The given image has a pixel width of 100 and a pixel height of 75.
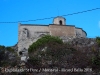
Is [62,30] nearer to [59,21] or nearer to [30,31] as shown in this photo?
[59,21]

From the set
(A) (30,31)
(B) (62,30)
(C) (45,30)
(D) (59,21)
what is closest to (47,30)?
(C) (45,30)

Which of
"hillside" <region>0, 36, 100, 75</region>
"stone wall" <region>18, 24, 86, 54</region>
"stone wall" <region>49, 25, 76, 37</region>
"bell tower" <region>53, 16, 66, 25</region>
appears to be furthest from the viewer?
"bell tower" <region>53, 16, 66, 25</region>

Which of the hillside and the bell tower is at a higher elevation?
the bell tower

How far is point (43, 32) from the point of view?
38.1m

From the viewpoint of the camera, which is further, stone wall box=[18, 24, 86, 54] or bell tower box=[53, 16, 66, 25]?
bell tower box=[53, 16, 66, 25]

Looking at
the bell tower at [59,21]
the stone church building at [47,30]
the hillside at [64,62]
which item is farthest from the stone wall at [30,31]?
the hillside at [64,62]

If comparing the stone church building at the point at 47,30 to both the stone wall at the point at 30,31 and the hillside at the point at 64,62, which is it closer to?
the stone wall at the point at 30,31

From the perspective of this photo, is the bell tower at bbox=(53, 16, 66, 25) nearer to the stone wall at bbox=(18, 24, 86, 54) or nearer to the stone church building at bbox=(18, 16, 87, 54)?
the stone church building at bbox=(18, 16, 87, 54)

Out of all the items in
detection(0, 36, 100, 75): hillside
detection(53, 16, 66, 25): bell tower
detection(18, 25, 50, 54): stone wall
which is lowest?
detection(0, 36, 100, 75): hillside

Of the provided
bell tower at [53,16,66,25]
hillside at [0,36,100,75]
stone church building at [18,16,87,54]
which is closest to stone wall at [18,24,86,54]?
stone church building at [18,16,87,54]

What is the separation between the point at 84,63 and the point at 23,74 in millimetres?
5105

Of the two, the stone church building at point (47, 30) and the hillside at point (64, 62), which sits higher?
the stone church building at point (47, 30)

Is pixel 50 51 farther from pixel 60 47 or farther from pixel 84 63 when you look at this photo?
pixel 84 63

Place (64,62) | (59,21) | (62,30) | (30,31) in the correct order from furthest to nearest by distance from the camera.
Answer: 1. (59,21)
2. (62,30)
3. (30,31)
4. (64,62)
